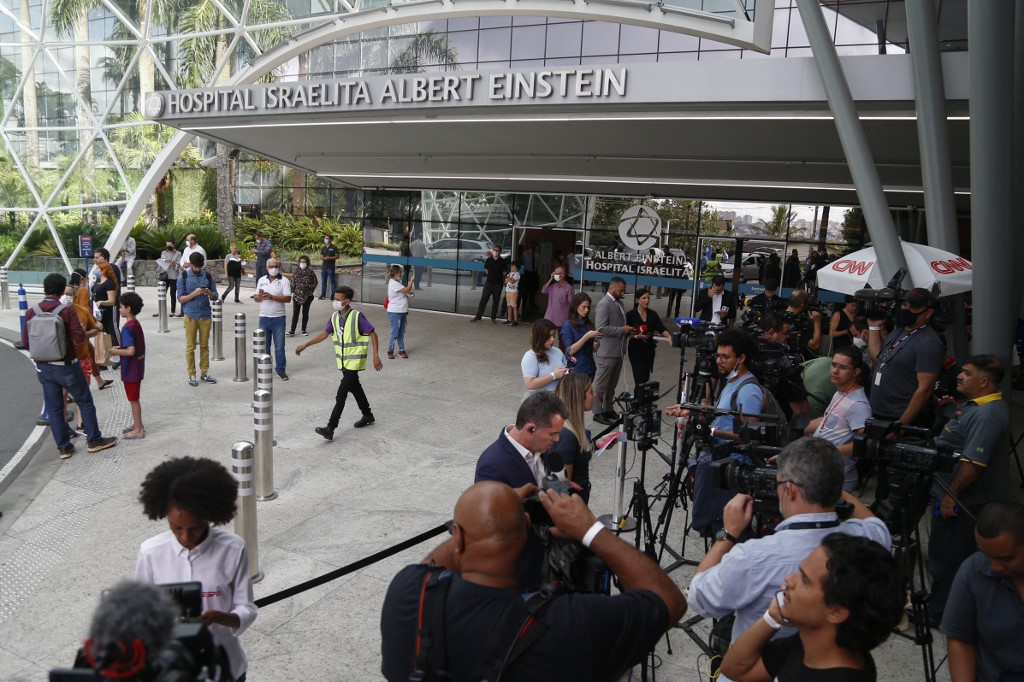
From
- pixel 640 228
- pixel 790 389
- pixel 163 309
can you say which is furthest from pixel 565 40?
pixel 790 389

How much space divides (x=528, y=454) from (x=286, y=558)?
117 inches

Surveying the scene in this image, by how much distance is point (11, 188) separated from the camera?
2669cm

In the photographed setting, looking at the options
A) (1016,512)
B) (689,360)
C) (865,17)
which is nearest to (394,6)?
(689,360)

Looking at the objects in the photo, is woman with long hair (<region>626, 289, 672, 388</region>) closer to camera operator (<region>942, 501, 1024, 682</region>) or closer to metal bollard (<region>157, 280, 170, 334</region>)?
camera operator (<region>942, 501, 1024, 682</region>)

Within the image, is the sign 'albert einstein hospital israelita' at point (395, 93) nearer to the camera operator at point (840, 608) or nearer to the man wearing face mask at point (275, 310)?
the man wearing face mask at point (275, 310)

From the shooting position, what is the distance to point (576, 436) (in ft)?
17.0

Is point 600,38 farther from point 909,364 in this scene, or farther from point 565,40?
point 909,364

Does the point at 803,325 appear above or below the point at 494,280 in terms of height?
below

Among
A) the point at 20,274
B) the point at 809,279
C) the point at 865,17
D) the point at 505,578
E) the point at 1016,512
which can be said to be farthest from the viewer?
the point at 20,274

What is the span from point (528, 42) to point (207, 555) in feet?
95.6

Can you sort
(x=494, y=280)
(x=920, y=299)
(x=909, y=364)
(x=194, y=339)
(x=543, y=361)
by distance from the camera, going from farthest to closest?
(x=494, y=280)
(x=194, y=339)
(x=543, y=361)
(x=909, y=364)
(x=920, y=299)

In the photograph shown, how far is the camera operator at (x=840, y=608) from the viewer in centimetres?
235

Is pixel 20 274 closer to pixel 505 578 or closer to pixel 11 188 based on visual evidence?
pixel 11 188

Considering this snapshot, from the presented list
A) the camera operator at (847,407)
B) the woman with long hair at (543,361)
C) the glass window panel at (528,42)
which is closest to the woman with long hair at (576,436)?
the woman with long hair at (543,361)
